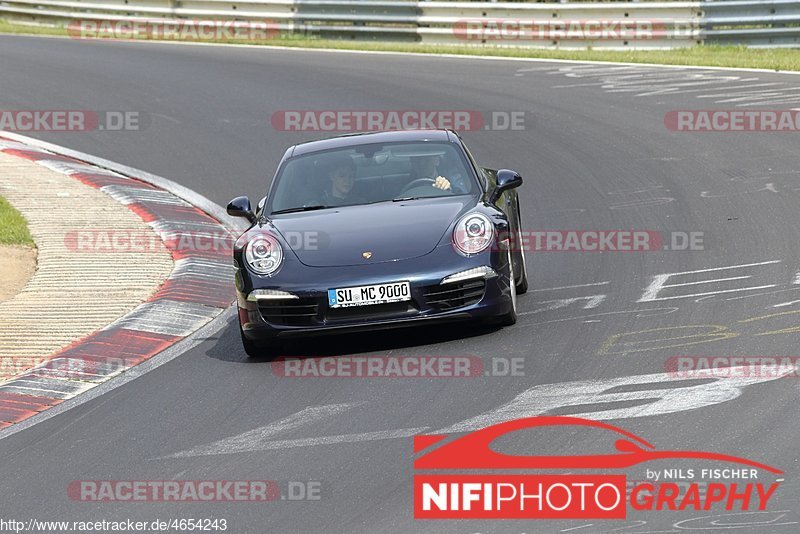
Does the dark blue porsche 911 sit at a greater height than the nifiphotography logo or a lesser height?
greater

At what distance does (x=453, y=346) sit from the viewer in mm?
8406

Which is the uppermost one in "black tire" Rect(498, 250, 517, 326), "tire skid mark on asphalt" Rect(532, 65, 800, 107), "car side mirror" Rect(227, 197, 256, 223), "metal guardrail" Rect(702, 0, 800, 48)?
"metal guardrail" Rect(702, 0, 800, 48)

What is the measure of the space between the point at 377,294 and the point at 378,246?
0.39 meters

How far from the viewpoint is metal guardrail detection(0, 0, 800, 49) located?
21031 millimetres

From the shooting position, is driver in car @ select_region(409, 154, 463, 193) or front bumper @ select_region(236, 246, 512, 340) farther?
driver in car @ select_region(409, 154, 463, 193)

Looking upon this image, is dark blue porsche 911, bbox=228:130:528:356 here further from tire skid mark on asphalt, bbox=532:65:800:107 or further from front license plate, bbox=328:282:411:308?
tire skid mark on asphalt, bbox=532:65:800:107

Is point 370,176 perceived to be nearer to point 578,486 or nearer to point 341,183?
point 341,183

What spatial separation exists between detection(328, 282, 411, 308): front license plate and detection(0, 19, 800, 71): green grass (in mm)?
12127

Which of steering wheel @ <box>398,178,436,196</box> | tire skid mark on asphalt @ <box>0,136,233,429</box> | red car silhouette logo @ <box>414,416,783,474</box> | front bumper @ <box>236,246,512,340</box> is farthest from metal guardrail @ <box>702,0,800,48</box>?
red car silhouette logo @ <box>414,416,783,474</box>

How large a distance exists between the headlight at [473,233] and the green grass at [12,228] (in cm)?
498

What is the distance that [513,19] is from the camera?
2248 centimetres

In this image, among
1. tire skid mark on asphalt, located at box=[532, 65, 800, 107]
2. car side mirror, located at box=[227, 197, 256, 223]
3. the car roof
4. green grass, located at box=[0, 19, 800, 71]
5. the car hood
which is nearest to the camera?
the car hood

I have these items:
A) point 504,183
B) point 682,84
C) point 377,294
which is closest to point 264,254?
point 377,294

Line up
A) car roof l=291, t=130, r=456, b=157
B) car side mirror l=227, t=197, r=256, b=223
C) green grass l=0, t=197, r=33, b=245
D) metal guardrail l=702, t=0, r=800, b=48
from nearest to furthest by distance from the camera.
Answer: car side mirror l=227, t=197, r=256, b=223 → car roof l=291, t=130, r=456, b=157 → green grass l=0, t=197, r=33, b=245 → metal guardrail l=702, t=0, r=800, b=48
